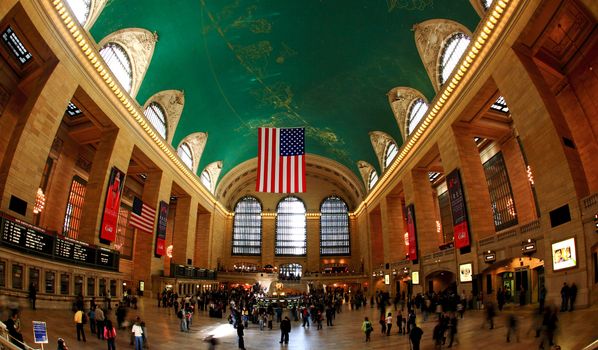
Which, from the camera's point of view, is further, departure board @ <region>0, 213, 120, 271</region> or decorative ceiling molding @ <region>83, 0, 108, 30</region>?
decorative ceiling molding @ <region>83, 0, 108, 30</region>

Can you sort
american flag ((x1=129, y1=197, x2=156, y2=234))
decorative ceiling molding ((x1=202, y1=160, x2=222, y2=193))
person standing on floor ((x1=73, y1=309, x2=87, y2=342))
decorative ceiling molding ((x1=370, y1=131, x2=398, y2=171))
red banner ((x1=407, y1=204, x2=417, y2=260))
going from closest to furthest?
person standing on floor ((x1=73, y1=309, x2=87, y2=342))
american flag ((x1=129, y1=197, x2=156, y2=234))
red banner ((x1=407, y1=204, x2=417, y2=260))
decorative ceiling molding ((x1=370, y1=131, x2=398, y2=171))
decorative ceiling molding ((x1=202, y1=160, x2=222, y2=193))

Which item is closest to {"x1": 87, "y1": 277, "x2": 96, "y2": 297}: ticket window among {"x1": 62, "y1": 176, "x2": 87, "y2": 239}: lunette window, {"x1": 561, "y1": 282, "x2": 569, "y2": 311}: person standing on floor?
{"x1": 62, "y1": 176, "x2": 87, "y2": 239}: lunette window

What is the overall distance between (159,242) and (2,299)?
1683cm

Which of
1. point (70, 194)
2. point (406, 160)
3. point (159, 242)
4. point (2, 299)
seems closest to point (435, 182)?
point (406, 160)

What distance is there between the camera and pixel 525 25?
45.8 feet

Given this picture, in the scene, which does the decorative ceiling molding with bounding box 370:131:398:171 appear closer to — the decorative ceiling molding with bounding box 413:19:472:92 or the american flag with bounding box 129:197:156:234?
the decorative ceiling molding with bounding box 413:19:472:92

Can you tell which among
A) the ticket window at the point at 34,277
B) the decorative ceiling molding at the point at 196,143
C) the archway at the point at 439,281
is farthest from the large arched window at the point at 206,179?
the ticket window at the point at 34,277

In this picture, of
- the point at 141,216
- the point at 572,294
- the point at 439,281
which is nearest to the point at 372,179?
the point at 439,281

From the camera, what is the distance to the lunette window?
25.3 metres

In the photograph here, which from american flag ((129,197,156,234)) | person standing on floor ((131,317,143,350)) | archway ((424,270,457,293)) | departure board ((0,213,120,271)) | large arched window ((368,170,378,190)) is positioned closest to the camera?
person standing on floor ((131,317,143,350))

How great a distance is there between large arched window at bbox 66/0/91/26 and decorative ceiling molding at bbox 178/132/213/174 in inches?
569

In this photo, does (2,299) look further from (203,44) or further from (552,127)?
(552,127)

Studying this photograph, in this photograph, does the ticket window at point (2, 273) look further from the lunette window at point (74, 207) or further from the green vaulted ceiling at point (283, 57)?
the lunette window at point (74, 207)

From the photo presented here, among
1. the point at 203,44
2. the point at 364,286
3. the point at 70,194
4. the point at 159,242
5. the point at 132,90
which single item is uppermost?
the point at 203,44
